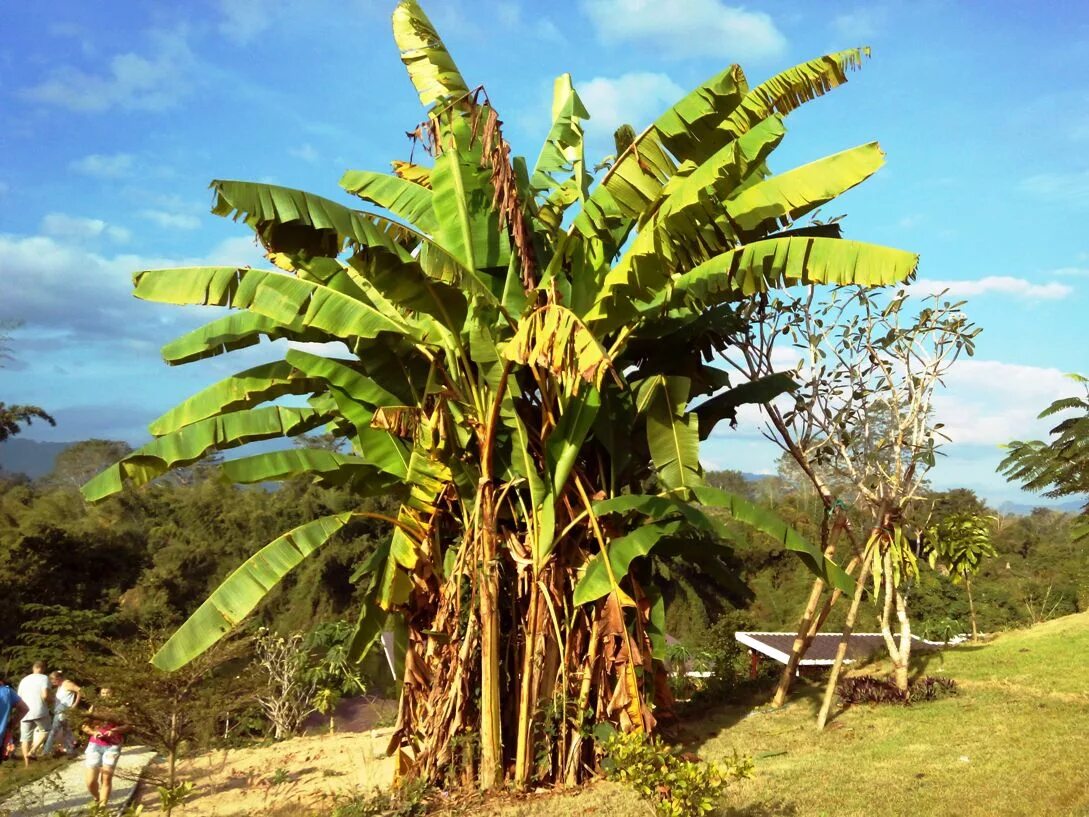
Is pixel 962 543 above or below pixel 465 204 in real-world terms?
below

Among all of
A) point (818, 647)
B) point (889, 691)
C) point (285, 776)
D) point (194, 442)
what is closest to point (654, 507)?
point (194, 442)

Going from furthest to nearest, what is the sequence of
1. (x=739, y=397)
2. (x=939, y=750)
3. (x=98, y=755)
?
(x=739, y=397) < (x=98, y=755) < (x=939, y=750)

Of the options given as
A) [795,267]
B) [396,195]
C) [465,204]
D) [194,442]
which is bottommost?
[194,442]

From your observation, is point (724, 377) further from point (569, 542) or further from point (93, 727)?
point (93, 727)

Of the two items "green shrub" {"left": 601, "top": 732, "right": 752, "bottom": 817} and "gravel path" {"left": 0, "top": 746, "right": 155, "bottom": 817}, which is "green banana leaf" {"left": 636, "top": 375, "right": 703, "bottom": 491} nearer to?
"green shrub" {"left": 601, "top": 732, "right": 752, "bottom": 817}

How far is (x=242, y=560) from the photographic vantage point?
30.9 metres

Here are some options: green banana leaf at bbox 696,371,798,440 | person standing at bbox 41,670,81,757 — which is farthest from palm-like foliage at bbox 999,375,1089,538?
person standing at bbox 41,670,81,757

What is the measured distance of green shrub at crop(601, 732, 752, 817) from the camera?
4848 mm

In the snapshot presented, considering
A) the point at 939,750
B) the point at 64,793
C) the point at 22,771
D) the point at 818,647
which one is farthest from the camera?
the point at 818,647

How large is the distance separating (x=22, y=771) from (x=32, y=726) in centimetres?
72

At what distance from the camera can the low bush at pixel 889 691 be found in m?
9.53

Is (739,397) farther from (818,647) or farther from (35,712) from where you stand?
(35,712)

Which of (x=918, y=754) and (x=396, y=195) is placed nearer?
(x=918, y=754)

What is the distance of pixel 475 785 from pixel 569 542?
215 cm
